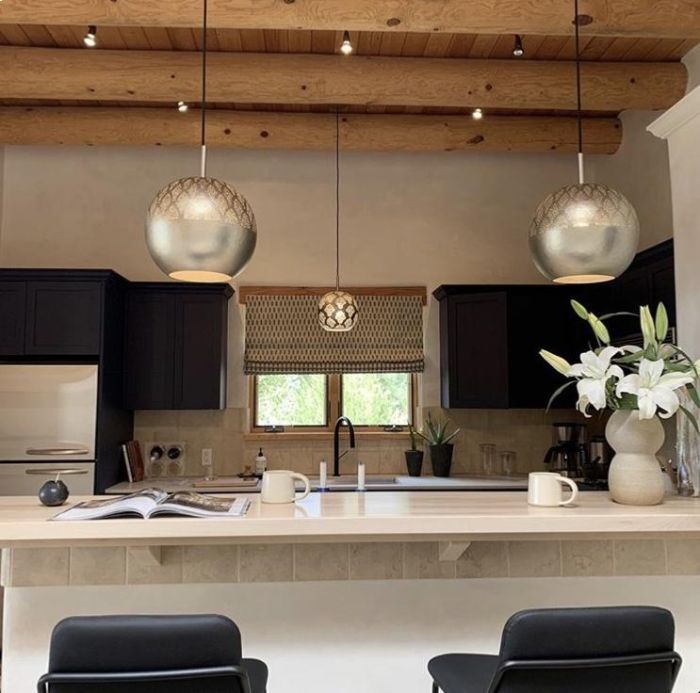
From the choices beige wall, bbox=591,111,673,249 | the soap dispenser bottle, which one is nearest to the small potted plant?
the soap dispenser bottle

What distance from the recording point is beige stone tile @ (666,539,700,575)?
2156mm

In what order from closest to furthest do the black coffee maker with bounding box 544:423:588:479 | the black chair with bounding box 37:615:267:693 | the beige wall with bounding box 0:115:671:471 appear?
the black chair with bounding box 37:615:267:693 < the black coffee maker with bounding box 544:423:588:479 < the beige wall with bounding box 0:115:671:471

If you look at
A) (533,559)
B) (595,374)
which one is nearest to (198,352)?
(533,559)

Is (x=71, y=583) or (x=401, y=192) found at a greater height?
(x=401, y=192)

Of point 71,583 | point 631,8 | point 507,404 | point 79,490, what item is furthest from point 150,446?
point 631,8

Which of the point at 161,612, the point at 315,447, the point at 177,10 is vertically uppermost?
the point at 177,10

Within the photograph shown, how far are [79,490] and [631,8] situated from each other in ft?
13.3

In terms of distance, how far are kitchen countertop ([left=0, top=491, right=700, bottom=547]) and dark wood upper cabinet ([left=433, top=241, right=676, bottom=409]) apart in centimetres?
272

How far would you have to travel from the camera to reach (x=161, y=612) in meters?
2.07

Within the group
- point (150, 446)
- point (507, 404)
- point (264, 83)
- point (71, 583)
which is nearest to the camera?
point (71, 583)

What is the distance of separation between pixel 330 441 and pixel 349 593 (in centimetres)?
300

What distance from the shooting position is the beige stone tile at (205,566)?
6.78ft

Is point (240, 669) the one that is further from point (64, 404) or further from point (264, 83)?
point (264, 83)

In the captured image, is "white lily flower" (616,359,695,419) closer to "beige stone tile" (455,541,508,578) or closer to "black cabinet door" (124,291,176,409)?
"beige stone tile" (455,541,508,578)
